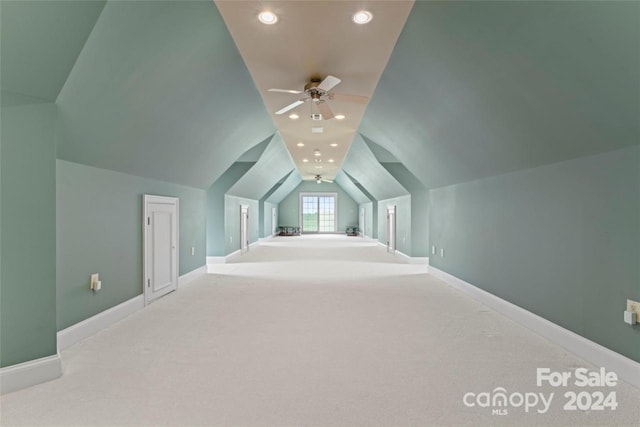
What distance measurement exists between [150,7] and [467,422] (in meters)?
3.61

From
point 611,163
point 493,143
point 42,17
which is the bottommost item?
point 611,163

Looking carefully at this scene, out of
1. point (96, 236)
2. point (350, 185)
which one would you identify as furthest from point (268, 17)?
point (350, 185)

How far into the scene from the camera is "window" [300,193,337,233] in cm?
2048

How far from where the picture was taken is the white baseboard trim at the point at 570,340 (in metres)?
2.55

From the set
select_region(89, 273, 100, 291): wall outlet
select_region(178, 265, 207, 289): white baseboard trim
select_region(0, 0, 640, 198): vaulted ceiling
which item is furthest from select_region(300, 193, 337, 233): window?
select_region(89, 273, 100, 291): wall outlet

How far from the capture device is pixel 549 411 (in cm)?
219

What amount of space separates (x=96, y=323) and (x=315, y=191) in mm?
17037

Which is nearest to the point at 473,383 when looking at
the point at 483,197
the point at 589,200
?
the point at 589,200

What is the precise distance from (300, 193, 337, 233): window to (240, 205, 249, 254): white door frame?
8879mm

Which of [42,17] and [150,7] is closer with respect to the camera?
[42,17]

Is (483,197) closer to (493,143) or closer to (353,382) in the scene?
(493,143)

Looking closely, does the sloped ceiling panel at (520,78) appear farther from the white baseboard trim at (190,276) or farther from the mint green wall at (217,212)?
the mint green wall at (217,212)

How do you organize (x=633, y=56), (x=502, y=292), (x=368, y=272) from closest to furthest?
(x=633, y=56) → (x=502, y=292) → (x=368, y=272)

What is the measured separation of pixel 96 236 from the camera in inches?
145
